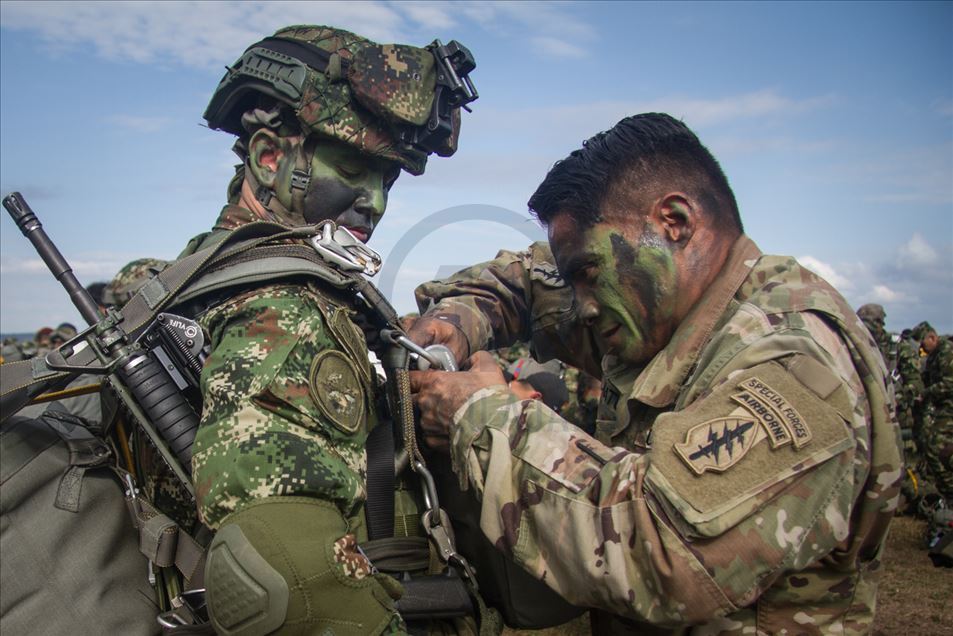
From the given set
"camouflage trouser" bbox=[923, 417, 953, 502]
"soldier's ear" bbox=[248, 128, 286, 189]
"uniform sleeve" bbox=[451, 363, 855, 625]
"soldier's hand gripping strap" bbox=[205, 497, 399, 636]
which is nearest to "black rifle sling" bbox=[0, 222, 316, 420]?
"soldier's ear" bbox=[248, 128, 286, 189]

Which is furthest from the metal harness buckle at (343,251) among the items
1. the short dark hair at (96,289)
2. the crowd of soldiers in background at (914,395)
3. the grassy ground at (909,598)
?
the short dark hair at (96,289)

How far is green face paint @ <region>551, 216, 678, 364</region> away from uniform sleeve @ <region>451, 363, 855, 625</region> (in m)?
0.58

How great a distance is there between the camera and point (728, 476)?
206 cm

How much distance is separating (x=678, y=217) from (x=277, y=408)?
5.22 feet

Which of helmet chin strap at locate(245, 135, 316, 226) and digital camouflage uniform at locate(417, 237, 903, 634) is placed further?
helmet chin strap at locate(245, 135, 316, 226)

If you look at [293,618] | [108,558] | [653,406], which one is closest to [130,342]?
[108,558]

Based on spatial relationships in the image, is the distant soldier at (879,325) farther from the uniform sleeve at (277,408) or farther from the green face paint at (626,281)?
the uniform sleeve at (277,408)

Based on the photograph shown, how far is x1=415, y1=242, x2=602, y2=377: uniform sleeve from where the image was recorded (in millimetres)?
3402

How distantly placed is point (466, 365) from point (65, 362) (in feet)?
4.79

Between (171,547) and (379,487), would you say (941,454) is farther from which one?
(171,547)

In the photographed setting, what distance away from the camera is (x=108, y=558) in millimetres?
2336

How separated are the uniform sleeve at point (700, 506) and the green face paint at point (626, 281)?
1.91ft

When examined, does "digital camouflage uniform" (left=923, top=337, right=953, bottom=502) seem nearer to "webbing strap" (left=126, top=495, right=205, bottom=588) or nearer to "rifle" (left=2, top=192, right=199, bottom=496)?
"webbing strap" (left=126, top=495, right=205, bottom=588)

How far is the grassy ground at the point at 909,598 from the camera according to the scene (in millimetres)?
7246
